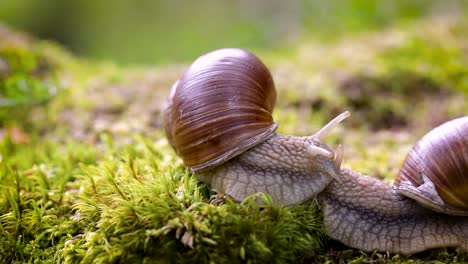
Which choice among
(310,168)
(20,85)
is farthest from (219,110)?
(20,85)

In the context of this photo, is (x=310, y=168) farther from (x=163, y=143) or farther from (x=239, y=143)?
(x=163, y=143)

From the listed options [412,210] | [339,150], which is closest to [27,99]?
[339,150]

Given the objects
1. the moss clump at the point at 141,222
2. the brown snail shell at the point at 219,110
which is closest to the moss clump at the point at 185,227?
the moss clump at the point at 141,222

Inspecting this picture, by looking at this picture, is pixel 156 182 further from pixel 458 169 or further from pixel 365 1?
pixel 365 1

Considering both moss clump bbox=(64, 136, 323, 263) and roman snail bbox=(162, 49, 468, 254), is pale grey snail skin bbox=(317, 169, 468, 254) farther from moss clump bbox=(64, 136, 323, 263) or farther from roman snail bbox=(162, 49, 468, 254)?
moss clump bbox=(64, 136, 323, 263)

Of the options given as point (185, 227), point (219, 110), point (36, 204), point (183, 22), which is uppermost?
point (183, 22)

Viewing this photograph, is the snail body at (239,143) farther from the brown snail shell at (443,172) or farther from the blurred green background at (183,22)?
the blurred green background at (183,22)

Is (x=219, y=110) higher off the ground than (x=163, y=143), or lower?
higher

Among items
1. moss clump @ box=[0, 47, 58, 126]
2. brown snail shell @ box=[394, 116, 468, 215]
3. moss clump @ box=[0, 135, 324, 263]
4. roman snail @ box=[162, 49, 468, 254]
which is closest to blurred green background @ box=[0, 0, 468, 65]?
moss clump @ box=[0, 47, 58, 126]
